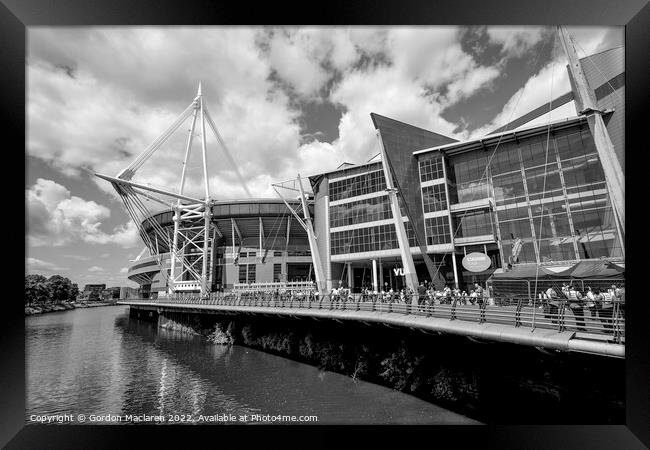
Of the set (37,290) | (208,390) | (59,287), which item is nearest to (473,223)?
(208,390)

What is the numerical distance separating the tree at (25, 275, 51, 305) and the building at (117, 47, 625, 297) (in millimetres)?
57738

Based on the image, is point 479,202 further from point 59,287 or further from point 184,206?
point 59,287

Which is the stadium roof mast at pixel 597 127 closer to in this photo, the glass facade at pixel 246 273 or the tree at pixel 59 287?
the glass facade at pixel 246 273

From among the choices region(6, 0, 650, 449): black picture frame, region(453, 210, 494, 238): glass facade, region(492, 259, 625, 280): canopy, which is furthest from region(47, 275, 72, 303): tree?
region(492, 259, 625, 280): canopy

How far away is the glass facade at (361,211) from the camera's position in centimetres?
4922

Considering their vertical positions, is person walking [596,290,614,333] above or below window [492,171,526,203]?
below

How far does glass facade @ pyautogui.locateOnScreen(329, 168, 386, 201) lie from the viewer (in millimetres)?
50344

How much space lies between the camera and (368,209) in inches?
2003

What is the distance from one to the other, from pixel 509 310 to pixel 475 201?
33.8 meters

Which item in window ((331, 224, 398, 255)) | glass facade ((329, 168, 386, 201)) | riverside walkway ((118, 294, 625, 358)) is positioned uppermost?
glass facade ((329, 168, 386, 201))

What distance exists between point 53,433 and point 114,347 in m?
33.9

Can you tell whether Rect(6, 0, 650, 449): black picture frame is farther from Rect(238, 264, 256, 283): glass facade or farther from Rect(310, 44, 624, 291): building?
Rect(238, 264, 256, 283): glass facade
